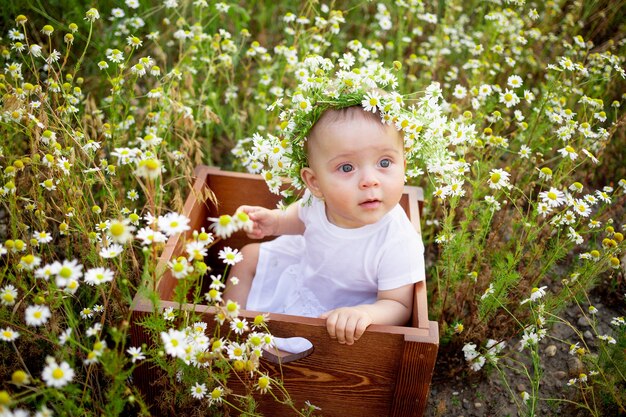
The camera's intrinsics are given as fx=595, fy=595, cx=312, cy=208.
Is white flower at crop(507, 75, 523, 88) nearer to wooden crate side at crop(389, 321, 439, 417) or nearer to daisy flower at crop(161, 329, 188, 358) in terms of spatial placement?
wooden crate side at crop(389, 321, 439, 417)

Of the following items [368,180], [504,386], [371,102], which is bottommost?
[504,386]

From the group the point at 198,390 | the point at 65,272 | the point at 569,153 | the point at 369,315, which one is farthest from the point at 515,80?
the point at 65,272

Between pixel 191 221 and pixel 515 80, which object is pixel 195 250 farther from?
pixel 515 80

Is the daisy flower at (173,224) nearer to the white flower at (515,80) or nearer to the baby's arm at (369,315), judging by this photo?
the baby's arm at (369,315)

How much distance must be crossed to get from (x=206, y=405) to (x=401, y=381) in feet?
1.99

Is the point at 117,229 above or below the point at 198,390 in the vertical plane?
above

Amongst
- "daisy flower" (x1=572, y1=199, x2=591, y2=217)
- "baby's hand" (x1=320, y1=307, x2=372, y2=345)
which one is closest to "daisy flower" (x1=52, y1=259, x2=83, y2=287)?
"baby's hand" (x1=320, y1=307, x2=372, y2=345)

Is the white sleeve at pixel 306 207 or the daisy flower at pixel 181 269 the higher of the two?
the daisy flower at pixel 181 269

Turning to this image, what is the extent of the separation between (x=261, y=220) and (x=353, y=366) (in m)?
0.78

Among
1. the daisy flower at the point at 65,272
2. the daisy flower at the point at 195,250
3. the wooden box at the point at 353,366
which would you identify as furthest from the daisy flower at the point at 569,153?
the daisy flower at the point at 65,272

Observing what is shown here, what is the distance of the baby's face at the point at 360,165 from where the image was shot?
195 centimetres

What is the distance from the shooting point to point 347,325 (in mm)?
1784

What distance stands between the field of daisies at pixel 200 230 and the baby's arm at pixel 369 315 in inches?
8.9

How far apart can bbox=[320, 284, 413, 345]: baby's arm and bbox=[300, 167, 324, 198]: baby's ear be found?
0.43 m
